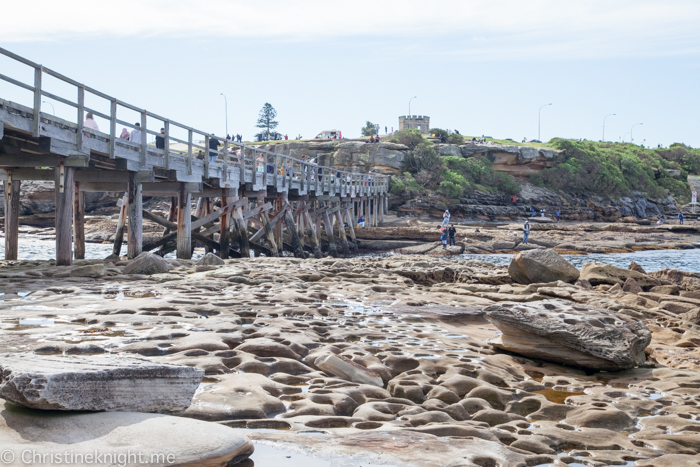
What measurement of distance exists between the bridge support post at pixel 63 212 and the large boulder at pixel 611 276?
1121cm

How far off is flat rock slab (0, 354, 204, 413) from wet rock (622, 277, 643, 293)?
1148 centimetres

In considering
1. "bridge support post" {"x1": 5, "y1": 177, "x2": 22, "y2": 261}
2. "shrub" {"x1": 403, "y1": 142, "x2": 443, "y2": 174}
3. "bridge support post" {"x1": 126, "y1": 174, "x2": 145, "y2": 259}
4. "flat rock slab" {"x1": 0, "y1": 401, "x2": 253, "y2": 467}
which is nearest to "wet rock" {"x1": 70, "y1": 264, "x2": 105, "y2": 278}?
"bridge support post" {"x1": 126, "y1": 174, "x2": 145, "y2": 259}

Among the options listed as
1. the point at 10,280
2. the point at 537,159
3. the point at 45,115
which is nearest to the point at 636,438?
the point at 10,280

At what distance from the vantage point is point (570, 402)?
5863 millimetres

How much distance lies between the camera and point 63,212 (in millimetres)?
12914

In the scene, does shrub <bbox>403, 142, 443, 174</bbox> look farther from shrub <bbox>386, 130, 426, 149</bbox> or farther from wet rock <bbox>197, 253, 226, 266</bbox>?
wet rock <bbox>197, 253, 226, 266</bbox>

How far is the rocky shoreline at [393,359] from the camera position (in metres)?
4.47

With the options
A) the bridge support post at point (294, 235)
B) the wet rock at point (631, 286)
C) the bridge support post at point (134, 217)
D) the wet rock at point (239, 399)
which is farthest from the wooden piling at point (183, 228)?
the wet rock at point (239, 399)

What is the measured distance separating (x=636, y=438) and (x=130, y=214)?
43.7 feet

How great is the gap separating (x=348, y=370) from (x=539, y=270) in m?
9.25

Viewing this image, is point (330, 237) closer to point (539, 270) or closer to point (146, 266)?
point (539, 270)

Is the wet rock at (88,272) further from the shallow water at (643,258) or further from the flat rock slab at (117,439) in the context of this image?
the shallow water at (643,258)

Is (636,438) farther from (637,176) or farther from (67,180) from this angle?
(637,176)

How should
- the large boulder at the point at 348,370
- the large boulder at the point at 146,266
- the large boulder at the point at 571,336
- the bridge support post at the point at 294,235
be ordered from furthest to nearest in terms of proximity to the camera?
A: the bridge support post at the point at 294,235, the large boulder at the point at 146,266, the large boulder at the point at 571,336, the large boulder at the point at 348,370
